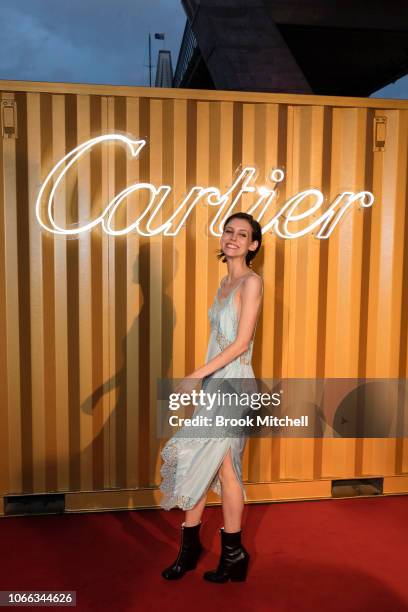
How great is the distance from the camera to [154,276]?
304 cm

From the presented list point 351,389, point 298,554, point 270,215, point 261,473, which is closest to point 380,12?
point 270,215

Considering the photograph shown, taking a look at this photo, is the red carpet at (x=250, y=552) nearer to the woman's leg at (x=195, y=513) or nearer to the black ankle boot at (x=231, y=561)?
the black ankle boot at (x=231, y=561)

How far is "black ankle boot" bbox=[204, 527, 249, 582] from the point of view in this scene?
2250 millimetres

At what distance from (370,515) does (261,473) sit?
0.70 m

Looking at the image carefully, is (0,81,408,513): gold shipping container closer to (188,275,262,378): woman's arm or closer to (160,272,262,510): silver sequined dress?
(160,272,262,510): silver sequined dress

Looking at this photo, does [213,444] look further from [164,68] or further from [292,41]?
[164,68]

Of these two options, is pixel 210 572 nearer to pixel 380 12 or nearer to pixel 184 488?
pixel 184 488

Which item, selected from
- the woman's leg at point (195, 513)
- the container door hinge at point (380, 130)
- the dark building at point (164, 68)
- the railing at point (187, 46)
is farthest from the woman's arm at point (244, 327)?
the dark building at point (164, 68)

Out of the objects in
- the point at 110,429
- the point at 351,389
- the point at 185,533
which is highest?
the point at 351,389

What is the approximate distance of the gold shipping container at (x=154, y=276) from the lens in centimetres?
294

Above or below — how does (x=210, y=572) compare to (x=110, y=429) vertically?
below

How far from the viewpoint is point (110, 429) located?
3061mm

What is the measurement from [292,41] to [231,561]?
819 centimetres

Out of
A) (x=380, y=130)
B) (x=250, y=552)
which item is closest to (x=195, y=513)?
(x=250, y=552)
